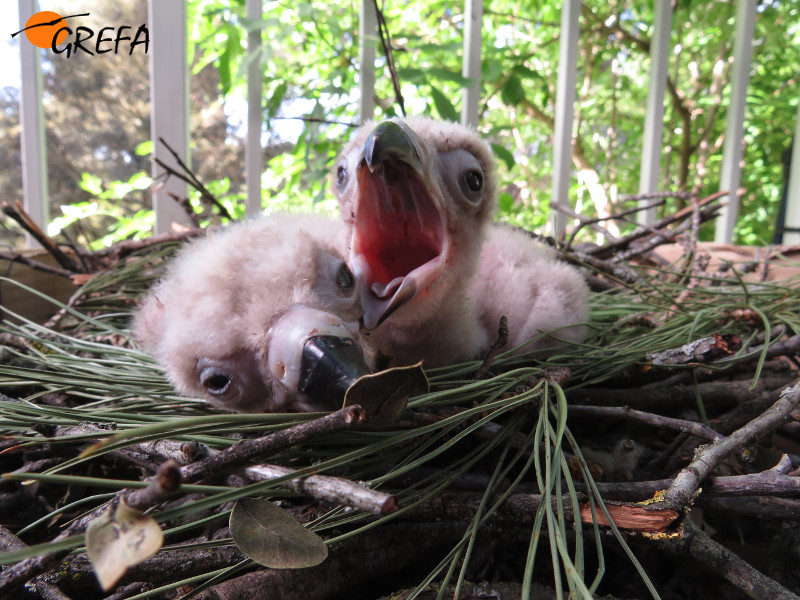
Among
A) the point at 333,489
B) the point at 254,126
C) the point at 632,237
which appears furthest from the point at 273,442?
the point at 254,126

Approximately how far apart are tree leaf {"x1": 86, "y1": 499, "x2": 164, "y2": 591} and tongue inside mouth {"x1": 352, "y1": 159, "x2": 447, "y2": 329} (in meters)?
0.32

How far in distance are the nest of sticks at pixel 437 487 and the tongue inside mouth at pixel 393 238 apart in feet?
0.36

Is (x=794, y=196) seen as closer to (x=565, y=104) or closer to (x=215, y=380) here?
(x=565, y=104)

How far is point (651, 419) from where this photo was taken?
0.50 meters

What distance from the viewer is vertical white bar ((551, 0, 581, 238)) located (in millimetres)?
1708

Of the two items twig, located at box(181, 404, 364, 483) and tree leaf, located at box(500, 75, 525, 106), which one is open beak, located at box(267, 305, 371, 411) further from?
tree leaf, located at box(500, 75, 525, 106)

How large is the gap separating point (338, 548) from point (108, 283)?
2.52 ft

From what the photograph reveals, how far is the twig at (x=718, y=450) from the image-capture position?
37cm

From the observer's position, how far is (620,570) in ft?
1.59

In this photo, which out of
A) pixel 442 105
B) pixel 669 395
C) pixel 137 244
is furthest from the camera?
pixel 442 105

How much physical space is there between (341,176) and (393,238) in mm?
130

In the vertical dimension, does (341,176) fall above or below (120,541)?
above

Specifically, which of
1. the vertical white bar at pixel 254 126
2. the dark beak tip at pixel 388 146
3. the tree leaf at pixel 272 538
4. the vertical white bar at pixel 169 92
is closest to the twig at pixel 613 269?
the dark beak tip at pixel 388 146

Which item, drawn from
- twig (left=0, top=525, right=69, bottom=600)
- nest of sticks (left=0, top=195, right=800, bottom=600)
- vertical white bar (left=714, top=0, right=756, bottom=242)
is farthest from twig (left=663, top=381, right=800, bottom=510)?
vertical white bar (left=714, top=0, right=756, bottom=242)
